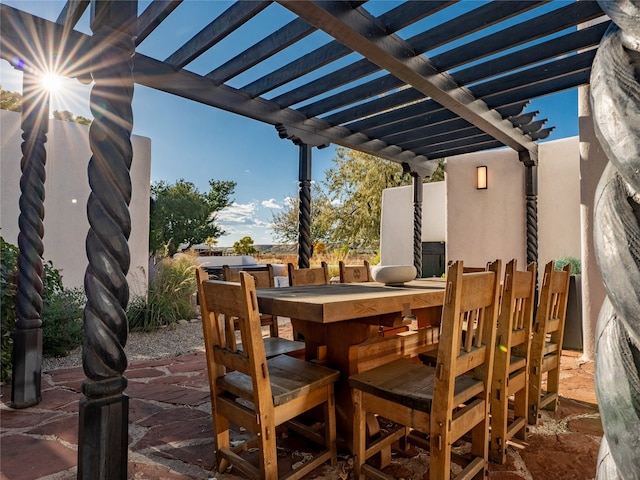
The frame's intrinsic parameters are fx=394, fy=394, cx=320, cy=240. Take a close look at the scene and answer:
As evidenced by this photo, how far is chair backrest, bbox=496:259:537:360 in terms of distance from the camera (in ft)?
6.60

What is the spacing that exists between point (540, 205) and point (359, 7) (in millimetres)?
4503

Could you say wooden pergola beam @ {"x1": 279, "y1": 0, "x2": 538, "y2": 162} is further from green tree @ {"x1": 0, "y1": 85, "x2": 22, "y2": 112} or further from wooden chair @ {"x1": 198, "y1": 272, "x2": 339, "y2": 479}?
green tree @ {"x1": 0, "y1": 85, "x2": 22, "y2": 112}

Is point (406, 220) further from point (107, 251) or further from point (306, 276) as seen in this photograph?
point (107, 251)

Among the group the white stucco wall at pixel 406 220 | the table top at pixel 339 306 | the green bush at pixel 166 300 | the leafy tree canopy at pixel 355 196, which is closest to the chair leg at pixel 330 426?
the table top at pixel 339 306

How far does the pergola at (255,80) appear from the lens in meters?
1.35

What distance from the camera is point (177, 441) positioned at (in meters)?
2.13

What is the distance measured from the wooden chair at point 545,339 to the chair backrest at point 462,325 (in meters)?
0.80

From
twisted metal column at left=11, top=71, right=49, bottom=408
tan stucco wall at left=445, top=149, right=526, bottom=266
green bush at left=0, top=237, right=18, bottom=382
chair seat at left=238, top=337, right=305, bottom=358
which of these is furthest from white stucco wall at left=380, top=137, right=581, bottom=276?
green bush at left=0, top=237, right=18, bottom=382

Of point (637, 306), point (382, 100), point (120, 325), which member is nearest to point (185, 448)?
point (120, 325)

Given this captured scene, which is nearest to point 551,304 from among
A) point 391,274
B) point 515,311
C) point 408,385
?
point 515,311

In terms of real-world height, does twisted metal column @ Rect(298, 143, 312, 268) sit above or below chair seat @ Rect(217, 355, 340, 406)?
above

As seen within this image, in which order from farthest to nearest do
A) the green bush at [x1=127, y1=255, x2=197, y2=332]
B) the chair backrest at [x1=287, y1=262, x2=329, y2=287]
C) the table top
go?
the green bush at [x1=127, y1=255, x2=197, y2=332], the chair backrest at [x1=287, y1=262, x2=329, y2=287], the table top

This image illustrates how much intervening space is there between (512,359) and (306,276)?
1678 mm

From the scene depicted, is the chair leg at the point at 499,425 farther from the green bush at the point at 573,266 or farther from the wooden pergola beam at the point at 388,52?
the green bush at the point at 573,266
